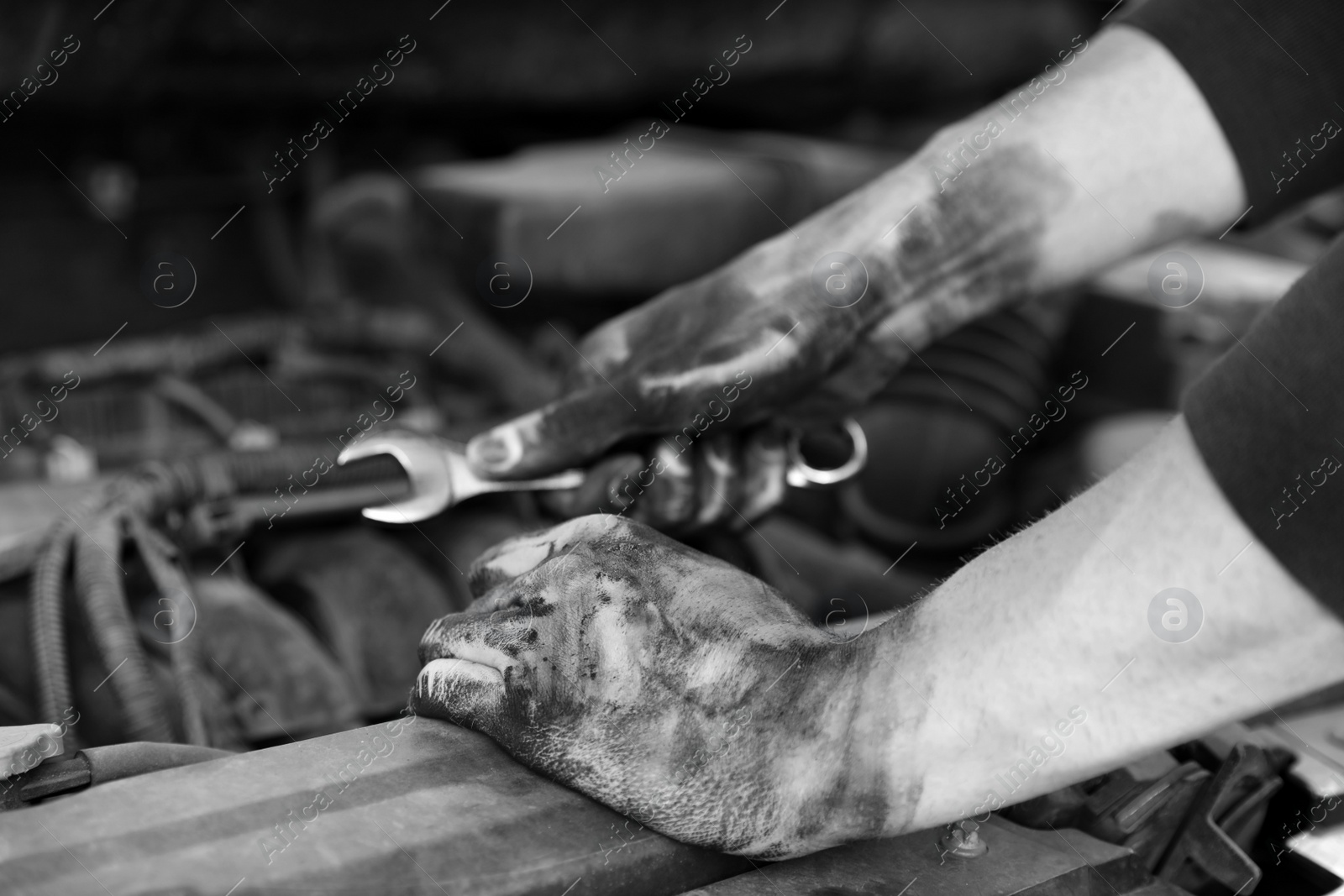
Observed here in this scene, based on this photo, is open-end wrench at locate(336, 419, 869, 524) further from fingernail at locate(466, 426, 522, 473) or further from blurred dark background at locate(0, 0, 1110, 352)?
blurred dark background at locate(0, 0, 1110, 352)

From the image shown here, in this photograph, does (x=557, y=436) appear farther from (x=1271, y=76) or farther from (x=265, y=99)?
(x=265, y=99)

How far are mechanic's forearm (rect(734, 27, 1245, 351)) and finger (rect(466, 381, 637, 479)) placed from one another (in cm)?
18

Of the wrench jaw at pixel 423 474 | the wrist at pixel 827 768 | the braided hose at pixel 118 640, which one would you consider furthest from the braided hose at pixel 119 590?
the wrist at pixel 827 768

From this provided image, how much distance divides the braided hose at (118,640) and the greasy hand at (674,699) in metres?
0.33

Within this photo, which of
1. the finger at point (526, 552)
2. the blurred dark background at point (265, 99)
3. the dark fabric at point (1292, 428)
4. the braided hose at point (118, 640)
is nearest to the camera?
the dark fabric at point (1292, 428)

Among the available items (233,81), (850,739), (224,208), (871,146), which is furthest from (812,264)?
(871,146)

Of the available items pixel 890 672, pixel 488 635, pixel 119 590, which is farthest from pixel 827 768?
pixel 119 590

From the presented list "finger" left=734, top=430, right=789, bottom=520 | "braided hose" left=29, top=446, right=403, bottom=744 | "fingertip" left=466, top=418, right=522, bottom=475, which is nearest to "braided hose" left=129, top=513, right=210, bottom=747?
"braided hose" left=29, top=446, right=403, bottom=744

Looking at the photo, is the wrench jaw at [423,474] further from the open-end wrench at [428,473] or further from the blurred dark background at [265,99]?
the blurred dark background at [265,99]

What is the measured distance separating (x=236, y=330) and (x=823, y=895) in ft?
4.34

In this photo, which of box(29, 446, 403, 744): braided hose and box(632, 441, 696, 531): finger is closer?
box(29, 446, 403, 744): braided hose

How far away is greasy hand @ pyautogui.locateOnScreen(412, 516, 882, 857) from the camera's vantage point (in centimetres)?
71

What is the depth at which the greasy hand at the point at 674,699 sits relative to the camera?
71 centimetres

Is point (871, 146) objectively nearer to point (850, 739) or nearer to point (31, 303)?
point (31, 303)
